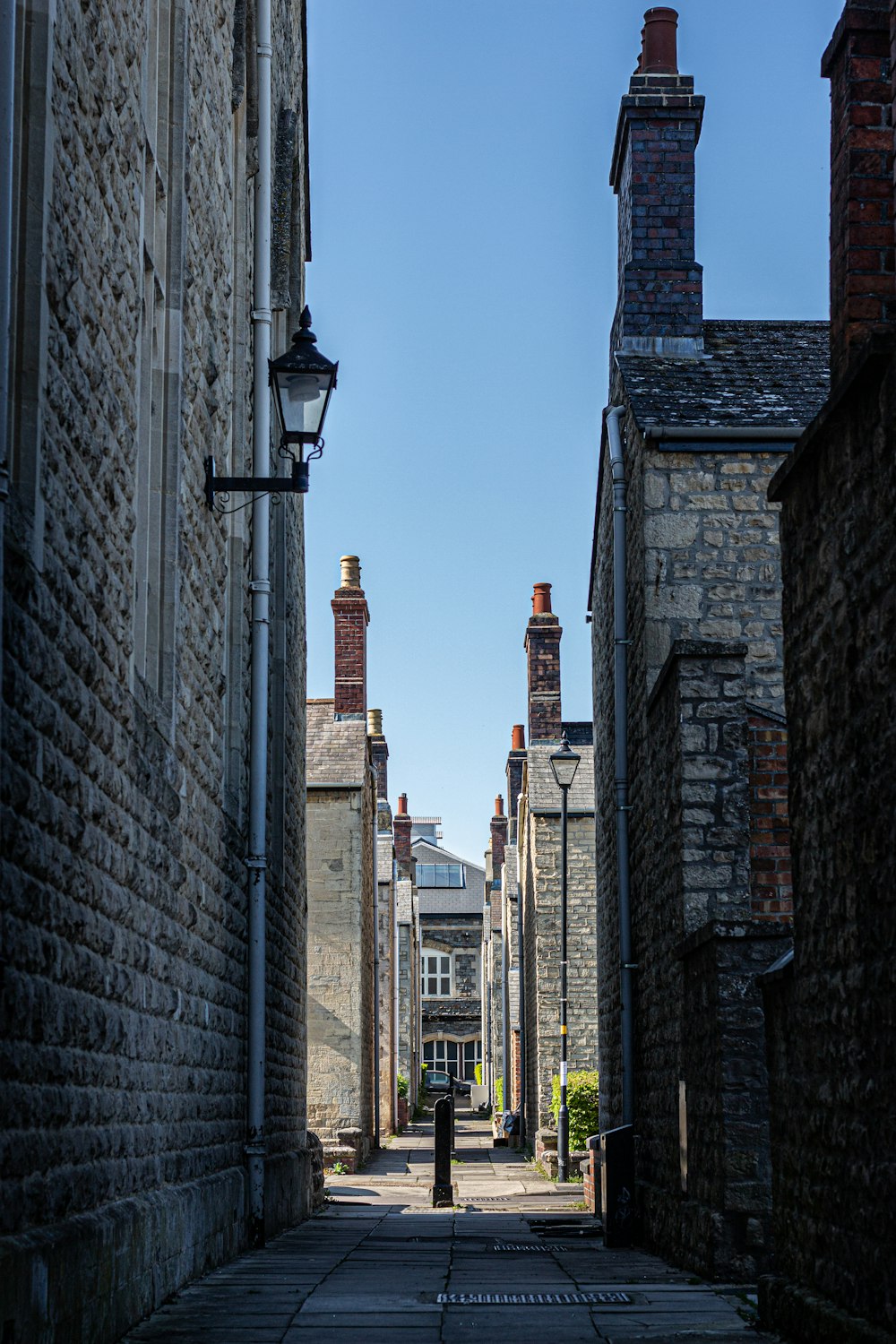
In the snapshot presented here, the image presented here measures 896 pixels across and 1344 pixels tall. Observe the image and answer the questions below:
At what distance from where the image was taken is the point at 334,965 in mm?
24375

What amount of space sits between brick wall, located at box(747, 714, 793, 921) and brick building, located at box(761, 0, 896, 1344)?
11.2ft

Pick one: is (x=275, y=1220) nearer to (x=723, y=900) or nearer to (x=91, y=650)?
(x=723, y=900)

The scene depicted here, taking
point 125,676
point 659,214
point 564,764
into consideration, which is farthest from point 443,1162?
point 125,676

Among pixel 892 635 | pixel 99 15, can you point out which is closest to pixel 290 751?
pixel 99 15

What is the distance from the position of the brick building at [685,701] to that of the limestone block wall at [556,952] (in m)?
7.80

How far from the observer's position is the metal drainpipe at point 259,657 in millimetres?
10812

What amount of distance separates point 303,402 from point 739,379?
5.66 m

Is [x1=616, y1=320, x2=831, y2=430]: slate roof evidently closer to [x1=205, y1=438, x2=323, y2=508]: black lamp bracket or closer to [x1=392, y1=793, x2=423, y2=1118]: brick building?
[x1=205, y1=438, x2=323, y2=508]: black lamp bracket

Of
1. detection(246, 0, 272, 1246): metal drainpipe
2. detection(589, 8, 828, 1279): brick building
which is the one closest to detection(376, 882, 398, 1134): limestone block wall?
detection(589, 8, 828, 1279): brick building

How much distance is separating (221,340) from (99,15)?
3.94m

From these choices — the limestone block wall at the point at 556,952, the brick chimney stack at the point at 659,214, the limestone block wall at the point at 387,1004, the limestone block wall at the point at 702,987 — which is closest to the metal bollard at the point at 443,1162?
the limestone block wall at the point at 702,987

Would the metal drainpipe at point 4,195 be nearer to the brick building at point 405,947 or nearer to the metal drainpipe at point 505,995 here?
the metal drainpipe at point 505,995

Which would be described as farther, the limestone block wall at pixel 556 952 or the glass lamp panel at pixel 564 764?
the limestone block wall at pixel 556 952

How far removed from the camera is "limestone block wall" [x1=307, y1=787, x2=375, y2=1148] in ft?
79.1
